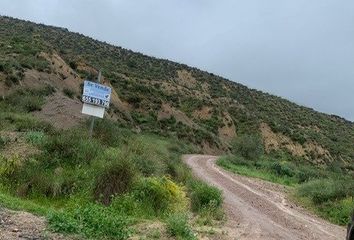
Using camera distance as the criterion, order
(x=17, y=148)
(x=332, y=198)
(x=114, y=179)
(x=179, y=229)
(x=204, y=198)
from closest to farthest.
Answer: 1. (x=179, y=229)
2. (x=114, y=179)
3. (x=204, y=198)
4. (x=17, y=148)
5. (x=332, y=198)

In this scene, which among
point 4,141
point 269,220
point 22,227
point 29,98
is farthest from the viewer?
point 29,98

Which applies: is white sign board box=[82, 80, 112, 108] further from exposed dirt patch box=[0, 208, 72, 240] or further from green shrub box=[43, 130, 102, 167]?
exposed dirt patch box=[0, 208, 72, 240]

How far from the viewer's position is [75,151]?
15516 millimetres

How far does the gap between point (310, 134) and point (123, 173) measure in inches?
2700

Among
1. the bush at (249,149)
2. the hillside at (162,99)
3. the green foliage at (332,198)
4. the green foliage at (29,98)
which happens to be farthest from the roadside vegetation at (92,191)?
the bush at (249,149)

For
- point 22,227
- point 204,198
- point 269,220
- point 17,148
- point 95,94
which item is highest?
point 95,94

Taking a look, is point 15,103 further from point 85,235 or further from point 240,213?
point 85,235

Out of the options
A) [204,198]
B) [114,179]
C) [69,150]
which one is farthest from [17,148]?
[204,198]

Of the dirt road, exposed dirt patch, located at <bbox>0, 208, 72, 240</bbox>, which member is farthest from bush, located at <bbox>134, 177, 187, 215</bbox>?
exposed dirt patch, located at <bbox>0, 208, 72, 240</bbox>

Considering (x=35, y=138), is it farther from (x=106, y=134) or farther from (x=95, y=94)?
(x=106, y=134)

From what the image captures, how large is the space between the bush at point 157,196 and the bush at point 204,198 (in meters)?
0.36

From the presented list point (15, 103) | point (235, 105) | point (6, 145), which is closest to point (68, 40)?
point (235, 105)

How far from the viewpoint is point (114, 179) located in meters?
13.0

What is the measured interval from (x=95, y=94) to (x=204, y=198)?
4.84 m
